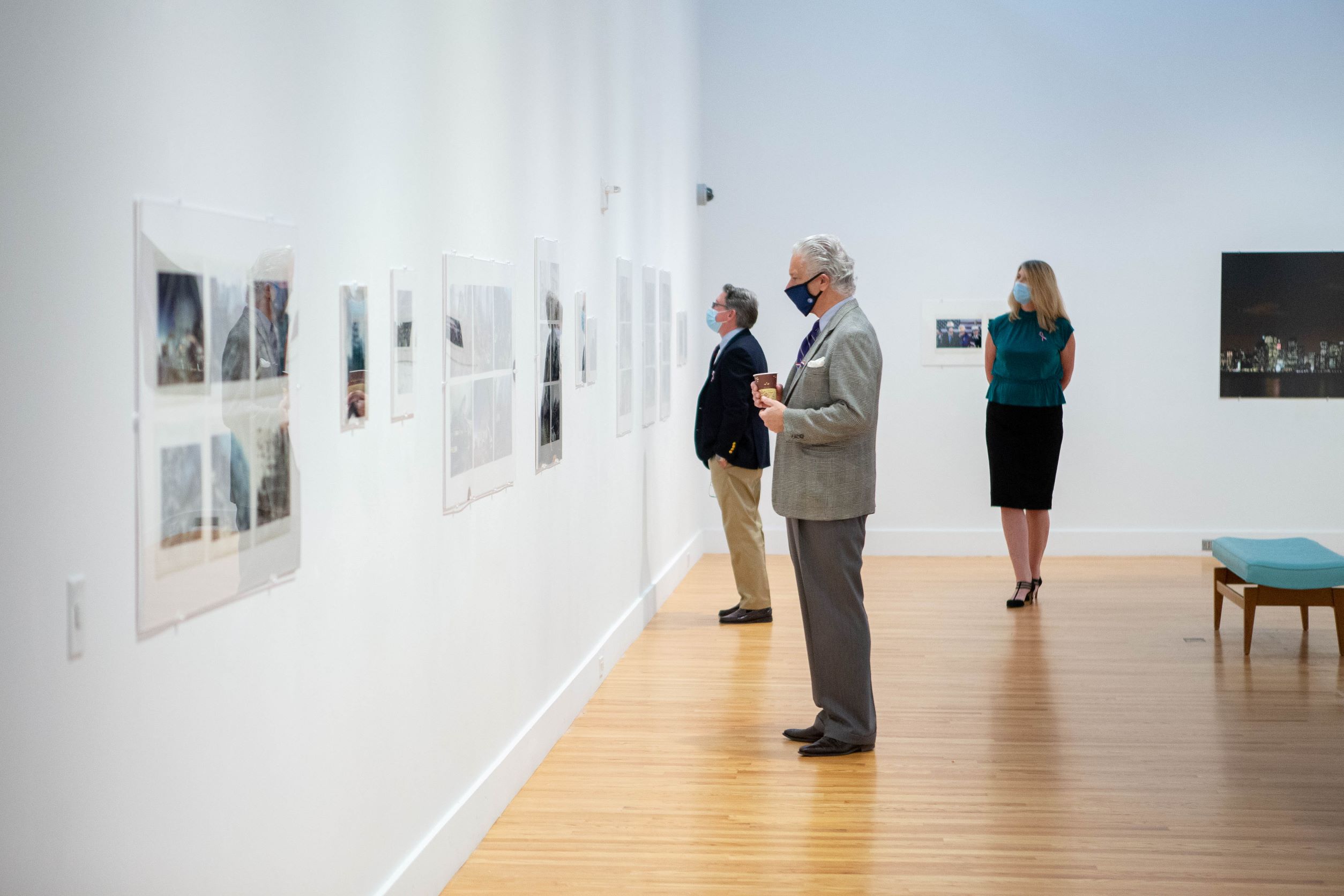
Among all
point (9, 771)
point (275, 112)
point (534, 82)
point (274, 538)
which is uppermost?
point (534, 82)

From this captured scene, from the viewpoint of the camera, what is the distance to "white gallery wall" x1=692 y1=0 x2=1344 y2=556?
1055 centimetres

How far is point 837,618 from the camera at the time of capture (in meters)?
5.18

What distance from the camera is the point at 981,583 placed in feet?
31.1

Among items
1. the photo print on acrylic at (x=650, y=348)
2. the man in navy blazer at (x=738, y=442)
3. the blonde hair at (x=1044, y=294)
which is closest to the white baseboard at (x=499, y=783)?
the man in navy blazer at (x=738, y=442)

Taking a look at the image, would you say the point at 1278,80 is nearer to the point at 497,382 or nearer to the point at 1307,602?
the point at 1307,602

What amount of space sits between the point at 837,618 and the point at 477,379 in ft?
6.06

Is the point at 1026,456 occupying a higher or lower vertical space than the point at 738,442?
lower

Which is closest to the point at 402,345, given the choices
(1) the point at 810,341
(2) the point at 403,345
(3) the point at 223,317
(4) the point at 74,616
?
(2) the point at 403,345

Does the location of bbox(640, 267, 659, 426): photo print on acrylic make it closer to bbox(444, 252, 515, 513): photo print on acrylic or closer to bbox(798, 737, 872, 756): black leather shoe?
bbox(798, 737, 872, 756): black leather shoe

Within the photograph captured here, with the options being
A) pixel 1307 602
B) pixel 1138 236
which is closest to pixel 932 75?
pixel 1138 236

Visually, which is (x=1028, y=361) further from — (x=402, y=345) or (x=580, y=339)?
(x=402, y=345)

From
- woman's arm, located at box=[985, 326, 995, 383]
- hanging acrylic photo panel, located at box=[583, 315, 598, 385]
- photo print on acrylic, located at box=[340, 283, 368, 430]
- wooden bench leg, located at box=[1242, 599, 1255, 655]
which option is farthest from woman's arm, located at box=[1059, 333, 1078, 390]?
photo print on acrylic, located at box=[340, 283, 368, 430]

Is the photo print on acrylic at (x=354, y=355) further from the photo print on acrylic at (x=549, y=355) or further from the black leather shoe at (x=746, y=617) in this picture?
the black leather shoe at (x=746, y=617)

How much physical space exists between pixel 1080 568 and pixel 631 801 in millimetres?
6399
